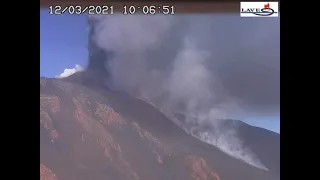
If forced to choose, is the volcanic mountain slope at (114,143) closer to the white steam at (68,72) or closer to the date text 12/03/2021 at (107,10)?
the white steam at (68,72)

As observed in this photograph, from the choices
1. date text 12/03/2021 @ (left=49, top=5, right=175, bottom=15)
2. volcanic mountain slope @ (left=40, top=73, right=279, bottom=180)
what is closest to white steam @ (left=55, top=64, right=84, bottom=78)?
volcanic mountain slope @ (left=40, top=73, right=279, bottom=180)

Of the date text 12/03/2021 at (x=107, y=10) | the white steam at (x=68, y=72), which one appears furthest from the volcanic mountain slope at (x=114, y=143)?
the date text 12/03/2021 at (x=107, y=10)

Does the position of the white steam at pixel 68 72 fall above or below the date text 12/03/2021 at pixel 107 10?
below
